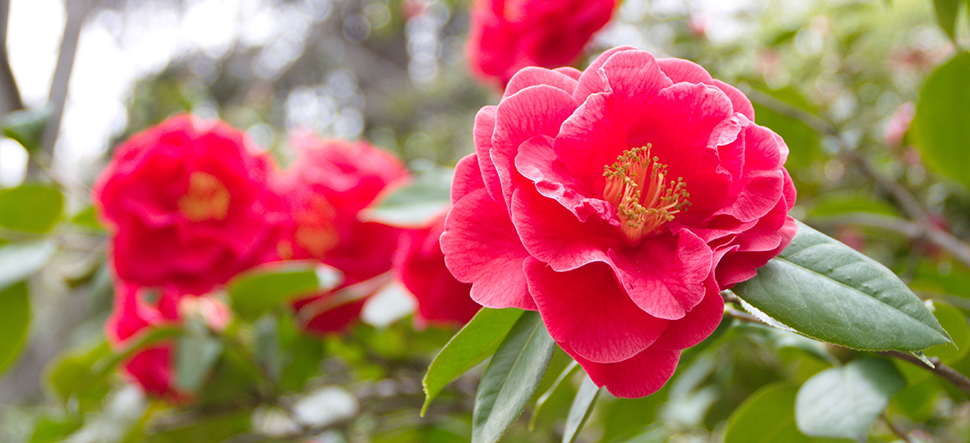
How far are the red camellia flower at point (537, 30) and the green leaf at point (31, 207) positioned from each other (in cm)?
66

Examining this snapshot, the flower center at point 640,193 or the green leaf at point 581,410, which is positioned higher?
the flower center at point 640,193

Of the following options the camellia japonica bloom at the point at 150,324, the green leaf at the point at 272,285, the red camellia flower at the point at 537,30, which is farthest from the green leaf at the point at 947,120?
the camellia japonica bloom at the point at 150,324

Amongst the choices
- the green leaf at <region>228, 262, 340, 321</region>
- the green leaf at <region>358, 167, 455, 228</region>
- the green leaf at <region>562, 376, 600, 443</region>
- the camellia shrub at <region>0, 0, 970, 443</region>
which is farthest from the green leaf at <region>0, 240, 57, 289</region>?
the green leaf at <region>562, 376, 600, 443</region>

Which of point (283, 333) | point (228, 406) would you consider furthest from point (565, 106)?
point (228, 406)

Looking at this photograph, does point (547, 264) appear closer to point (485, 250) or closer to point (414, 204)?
point (485, 250)

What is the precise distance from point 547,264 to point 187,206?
2.02 ft

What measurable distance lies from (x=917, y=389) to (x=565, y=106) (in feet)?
1.59

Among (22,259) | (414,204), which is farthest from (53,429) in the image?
(414,204)

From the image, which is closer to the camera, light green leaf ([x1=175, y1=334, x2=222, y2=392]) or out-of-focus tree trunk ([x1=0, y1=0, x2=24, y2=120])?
light green leaf ([x1=175, y1=334, x2=222, y2=392])

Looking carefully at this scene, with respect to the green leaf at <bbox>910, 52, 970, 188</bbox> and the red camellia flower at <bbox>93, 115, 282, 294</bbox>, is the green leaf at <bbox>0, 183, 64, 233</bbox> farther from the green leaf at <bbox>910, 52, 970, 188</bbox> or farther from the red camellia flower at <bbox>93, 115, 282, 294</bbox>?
the green leaf at <bbox>910, 52, 970, 188</bbox>

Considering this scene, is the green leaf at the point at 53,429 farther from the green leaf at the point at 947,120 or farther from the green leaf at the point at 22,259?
the green leaf at the point at 947,120

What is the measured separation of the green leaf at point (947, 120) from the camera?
629mm

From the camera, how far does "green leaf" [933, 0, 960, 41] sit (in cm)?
57

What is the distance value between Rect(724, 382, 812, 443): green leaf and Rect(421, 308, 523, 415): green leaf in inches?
10.4
